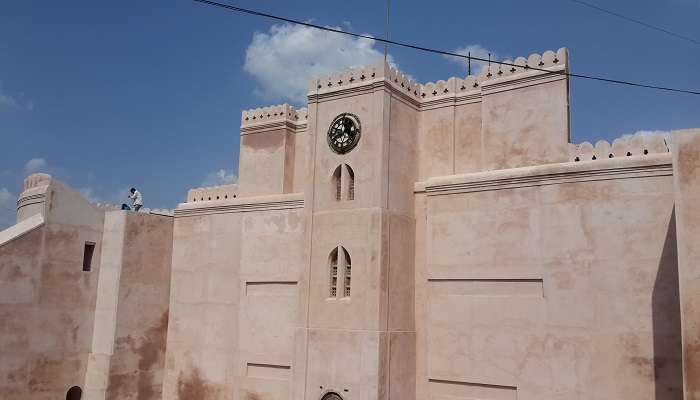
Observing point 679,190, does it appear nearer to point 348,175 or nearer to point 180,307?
point 348,175

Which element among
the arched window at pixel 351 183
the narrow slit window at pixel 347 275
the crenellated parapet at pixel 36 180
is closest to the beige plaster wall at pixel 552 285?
the narrow slit window at pixel 347 275

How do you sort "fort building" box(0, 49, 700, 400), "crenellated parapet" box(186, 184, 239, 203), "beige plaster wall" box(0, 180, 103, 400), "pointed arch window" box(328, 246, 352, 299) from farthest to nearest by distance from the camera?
"crenellated parapet" box(186, 184, 239, 203)
"beige plaster wall" box(0, 180, 103, 400)
"pointed arch window" box(328, 246, 352, 299)
"fort building" box(0, 49, 700, 400)

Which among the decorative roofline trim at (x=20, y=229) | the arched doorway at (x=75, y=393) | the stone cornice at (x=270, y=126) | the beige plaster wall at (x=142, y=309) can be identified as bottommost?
the arched doorway at (x=75, y=393)

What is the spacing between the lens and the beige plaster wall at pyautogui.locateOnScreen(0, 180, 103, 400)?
16234 millimetres

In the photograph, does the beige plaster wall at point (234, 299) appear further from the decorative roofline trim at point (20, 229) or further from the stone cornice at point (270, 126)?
the decorative roofline trim at point (20, 229)

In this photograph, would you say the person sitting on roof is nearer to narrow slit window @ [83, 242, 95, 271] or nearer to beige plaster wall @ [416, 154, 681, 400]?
narrow slit window @ [83, 242, 95, 271]

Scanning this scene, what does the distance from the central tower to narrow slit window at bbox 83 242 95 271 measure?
21.9ft

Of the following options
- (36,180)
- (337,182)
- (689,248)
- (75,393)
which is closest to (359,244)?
(337,182)

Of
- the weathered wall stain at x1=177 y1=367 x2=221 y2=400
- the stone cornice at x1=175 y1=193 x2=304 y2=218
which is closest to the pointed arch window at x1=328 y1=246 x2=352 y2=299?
the stone cornice at x1=175 y1=193 x2=304 y2=218

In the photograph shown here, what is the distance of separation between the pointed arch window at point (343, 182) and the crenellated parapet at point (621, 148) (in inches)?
194

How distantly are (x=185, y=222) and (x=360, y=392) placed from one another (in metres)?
8.01

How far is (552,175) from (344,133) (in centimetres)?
486

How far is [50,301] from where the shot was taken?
56.2 ft

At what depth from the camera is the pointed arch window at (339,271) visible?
1516 centimetres
